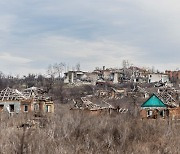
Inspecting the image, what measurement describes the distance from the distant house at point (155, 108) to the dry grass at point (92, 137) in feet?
19.2

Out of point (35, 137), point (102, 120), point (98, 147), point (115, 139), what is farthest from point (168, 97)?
point (35, 137)

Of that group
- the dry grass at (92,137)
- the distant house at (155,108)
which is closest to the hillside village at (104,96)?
the distant house at (155,108)

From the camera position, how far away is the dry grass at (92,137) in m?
11.5

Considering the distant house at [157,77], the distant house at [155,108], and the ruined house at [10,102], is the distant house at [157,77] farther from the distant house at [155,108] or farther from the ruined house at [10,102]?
the ruined house at [10,102]

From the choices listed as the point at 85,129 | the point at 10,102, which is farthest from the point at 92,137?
the point at 10,102

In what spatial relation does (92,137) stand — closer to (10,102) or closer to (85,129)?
(85,129)

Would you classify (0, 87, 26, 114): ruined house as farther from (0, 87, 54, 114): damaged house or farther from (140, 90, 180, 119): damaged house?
(140, 90, 180, 119): damaged house

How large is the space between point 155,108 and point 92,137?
1120 cm

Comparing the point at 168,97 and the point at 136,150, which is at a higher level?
the point at 168,97

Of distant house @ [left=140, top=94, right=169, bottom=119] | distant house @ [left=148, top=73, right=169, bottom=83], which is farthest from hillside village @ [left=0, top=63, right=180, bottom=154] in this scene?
distant house @ [left=148, top=73, right=169, bottom=83]

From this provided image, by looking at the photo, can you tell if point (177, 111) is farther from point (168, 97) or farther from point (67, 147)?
point (67, 147)

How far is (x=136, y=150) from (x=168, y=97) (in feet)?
49.1

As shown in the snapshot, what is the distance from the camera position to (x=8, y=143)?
1173cm

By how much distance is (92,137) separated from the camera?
16.0m
